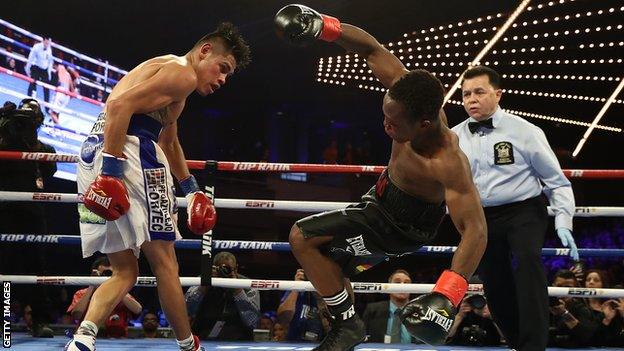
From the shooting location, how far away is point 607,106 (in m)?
11.8

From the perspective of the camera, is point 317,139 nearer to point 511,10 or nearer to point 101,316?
point 511,10

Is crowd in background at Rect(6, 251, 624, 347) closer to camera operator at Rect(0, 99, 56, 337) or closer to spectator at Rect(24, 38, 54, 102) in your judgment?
camera operator at Rect(0, 99, 56, 337)

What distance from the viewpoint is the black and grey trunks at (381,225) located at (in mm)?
2424

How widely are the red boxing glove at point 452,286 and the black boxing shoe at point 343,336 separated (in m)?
0.48

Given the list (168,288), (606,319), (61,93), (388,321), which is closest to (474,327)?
(388,321)

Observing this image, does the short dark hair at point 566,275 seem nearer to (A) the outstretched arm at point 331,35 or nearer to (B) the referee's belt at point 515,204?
(B) the referee's belt at point 515,204

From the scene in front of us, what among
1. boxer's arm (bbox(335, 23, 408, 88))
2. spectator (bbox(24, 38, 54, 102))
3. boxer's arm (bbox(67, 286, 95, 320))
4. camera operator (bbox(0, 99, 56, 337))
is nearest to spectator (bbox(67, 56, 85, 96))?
spectator (bbox(24, 38, 54, 102))

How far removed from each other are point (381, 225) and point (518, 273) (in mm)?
742

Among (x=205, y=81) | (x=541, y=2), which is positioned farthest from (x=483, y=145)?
(x=541, y=2)

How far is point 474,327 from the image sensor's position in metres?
4.04

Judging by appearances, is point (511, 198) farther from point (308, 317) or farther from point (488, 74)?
point (308, 317)

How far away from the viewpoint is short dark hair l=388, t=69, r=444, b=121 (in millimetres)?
2209

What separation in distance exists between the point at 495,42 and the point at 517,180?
7275mm

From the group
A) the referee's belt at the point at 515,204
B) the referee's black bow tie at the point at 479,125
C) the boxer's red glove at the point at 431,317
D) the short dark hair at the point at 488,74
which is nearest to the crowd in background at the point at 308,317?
the referee's belt at the point at 515,204
